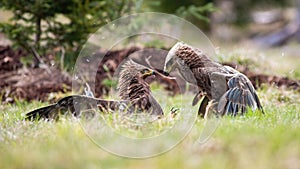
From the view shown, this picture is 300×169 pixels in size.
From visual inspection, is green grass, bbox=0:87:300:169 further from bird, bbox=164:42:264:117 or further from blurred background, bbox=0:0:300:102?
blurred background, bbox=0:0:300:102

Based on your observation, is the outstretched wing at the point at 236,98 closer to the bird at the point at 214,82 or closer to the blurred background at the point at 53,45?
the bird at the point at 214,82

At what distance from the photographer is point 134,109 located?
4.91m

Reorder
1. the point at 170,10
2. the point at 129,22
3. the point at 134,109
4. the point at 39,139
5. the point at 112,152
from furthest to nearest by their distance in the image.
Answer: the point at 170,10
the point at 129,22
the point at 134,109
the point at 39,139
the point at 112,152

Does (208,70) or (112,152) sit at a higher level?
(208,70)

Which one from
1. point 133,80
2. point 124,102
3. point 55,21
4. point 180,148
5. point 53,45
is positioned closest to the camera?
point 180,148

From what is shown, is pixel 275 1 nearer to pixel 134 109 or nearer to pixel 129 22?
pixel 129 22

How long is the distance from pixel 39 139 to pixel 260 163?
156cm

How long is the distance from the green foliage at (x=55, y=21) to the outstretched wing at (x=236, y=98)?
3.03m

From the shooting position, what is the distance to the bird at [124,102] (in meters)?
4.92

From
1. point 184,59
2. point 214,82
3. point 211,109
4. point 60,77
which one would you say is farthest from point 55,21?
point 211,109

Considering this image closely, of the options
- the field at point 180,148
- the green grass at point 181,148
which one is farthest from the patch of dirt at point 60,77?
the green grass at point 181,148

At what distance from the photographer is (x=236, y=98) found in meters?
4.98

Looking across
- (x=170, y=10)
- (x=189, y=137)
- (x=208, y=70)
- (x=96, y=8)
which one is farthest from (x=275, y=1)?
(x=189, y=137)

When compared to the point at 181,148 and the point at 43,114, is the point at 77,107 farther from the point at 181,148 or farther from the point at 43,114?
the point at 181,148
